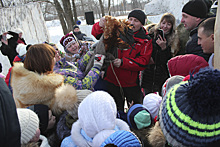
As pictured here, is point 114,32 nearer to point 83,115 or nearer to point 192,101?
point 83,115

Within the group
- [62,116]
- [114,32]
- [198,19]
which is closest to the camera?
[62,116]

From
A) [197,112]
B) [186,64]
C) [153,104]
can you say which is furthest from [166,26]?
[197,112]

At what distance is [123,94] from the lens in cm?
241

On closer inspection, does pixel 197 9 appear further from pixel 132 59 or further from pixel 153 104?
pixel 153 104

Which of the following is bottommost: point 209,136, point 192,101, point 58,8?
point 209,136

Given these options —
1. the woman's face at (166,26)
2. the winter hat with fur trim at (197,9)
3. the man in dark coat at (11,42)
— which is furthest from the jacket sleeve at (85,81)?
the man in dark coat at (11,42)

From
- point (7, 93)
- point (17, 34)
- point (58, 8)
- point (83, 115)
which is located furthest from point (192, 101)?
point (58, 8)

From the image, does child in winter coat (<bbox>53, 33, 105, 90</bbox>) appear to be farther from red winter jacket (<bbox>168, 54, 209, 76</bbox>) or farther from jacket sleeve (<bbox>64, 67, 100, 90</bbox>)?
red winter jacket (<bbox>168, 54, 209, 76</bbox>)

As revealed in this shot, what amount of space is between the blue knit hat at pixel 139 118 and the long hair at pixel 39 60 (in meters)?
0.94

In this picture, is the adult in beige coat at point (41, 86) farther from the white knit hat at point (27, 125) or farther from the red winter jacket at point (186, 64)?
the red winter jacket at point (186, 64)

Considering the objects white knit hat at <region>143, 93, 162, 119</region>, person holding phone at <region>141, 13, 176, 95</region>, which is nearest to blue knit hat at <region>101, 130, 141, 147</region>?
white knit hat at <region>143, 93, 162, 119</region>

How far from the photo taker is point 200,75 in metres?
0.81

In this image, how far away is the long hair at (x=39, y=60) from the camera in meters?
1.43

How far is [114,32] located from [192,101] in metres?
1.28
